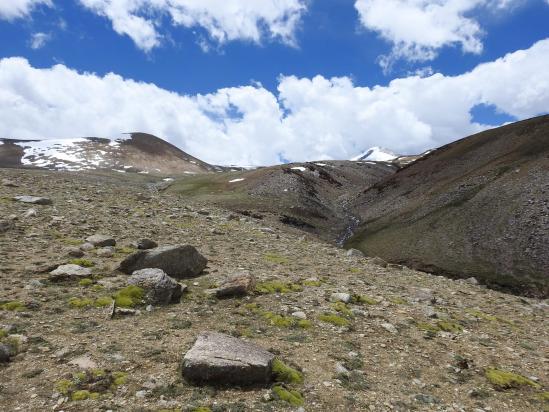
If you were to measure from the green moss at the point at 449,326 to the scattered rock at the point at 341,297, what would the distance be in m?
3.83

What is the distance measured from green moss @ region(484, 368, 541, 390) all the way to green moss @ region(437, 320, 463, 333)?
10.9ft

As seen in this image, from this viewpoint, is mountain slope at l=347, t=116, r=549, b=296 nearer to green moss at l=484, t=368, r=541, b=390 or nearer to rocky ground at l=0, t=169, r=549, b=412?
rocky ground at l=0, t=169, r=549, b=412

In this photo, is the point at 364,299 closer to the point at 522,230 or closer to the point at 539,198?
the point at 522,230

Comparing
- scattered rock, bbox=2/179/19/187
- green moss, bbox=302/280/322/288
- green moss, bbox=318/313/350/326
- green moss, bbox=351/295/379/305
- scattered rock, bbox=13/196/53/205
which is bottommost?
green moss, bbox=318/313/350/326

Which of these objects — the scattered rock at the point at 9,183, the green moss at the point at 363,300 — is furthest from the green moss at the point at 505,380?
the scattered rock at the point at 9,183

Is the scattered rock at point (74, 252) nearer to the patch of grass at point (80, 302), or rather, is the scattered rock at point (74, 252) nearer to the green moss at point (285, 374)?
the patch of grass at point (80, 302)

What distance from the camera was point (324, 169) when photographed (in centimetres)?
14425

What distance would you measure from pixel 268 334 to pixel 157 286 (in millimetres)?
4741

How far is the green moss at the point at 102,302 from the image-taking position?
15.1m

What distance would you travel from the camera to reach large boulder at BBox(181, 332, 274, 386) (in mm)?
10812

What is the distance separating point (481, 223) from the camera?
53.0m

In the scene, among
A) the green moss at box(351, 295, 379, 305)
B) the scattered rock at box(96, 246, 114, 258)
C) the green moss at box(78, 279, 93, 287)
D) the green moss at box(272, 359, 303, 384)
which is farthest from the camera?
the scattered rock at box(96, 246, 114, 258)

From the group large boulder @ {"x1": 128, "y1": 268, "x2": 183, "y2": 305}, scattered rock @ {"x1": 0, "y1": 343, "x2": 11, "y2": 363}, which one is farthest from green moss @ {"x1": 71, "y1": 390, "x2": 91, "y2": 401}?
large boulder @ {"x1": 128, "y1": 268, "x2": 183, "y2": 305}

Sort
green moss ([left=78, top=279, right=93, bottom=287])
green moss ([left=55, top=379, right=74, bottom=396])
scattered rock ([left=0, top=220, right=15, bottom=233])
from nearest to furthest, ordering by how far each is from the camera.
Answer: green moss ([left=55, top=379, right=74, bottom=396]), green moss ([left=78, top=279, right=93, bottom=287]), scattered rock ([left=0, top=220, right=15, bottom=233])
